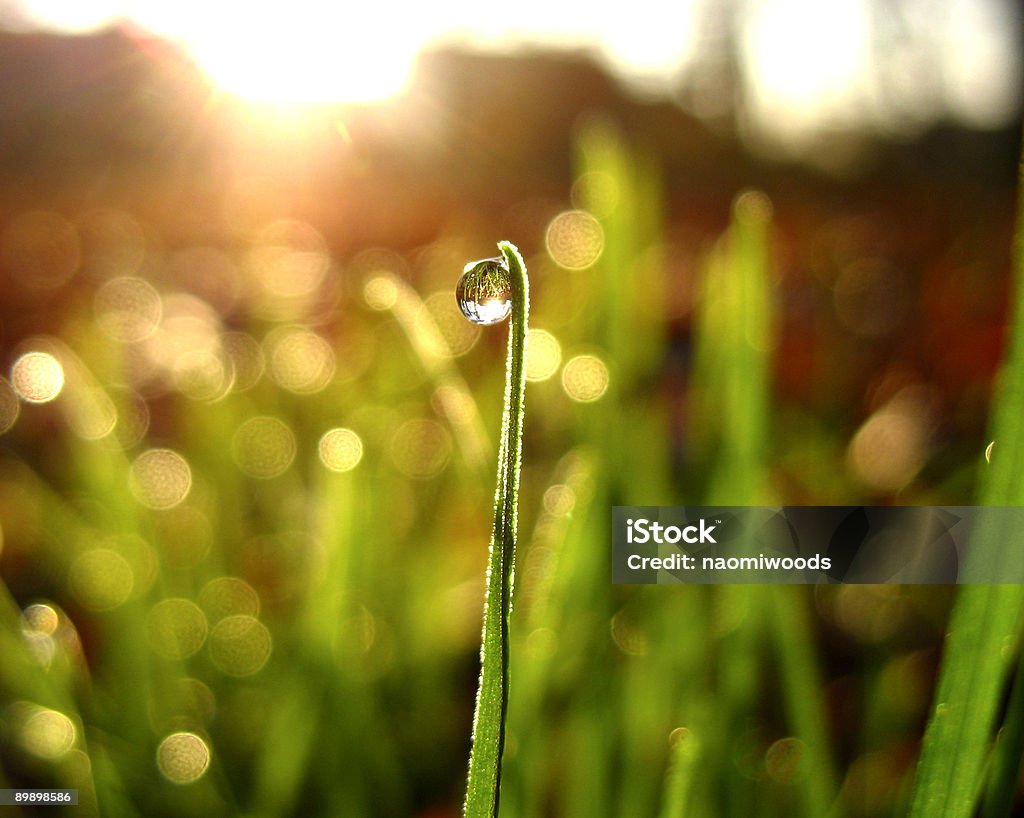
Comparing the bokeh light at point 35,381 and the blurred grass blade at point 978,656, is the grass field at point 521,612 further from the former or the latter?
the bokeh light at point 35,381

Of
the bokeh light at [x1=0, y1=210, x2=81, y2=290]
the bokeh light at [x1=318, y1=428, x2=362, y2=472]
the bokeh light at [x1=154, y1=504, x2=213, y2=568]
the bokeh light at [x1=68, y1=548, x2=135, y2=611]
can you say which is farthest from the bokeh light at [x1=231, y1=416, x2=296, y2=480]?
the bokeh light at [x1=0, y1=210, x2=81, y2=290]

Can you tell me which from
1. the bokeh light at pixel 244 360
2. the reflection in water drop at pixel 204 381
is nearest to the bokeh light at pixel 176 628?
the reflection in water drop at pixel 204 381

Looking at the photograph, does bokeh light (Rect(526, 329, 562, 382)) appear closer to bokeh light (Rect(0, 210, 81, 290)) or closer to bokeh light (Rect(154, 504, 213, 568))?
bokeh light (Rect(154, 504, 213, 568))

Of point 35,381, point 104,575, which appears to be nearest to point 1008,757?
point 104,575

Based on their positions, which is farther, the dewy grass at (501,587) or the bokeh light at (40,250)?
the bokeh light at (40,250)

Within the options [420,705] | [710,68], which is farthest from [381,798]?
[710,68]

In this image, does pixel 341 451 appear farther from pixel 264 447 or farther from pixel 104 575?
pixel 264 447
